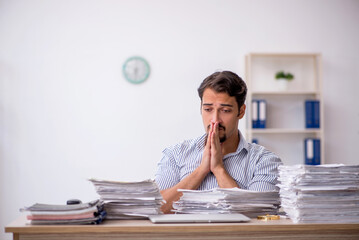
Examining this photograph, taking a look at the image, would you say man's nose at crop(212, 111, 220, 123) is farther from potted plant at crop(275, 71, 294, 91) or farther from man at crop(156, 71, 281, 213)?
potted plant at crop(275, 71, 294, 91)

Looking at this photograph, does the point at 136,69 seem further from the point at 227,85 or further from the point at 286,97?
the point at 227,85

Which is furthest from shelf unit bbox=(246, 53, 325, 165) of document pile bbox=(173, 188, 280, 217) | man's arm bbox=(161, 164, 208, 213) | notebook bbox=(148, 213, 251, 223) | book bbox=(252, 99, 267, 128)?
notebook bbox=(148, 213, 251, 223)

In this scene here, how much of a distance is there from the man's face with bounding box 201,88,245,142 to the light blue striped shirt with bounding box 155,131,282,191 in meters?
0.10

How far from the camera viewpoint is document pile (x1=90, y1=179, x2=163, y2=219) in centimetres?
190

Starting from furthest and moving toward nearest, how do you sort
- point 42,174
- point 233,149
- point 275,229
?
1. point 42,174
2. point 233,149
3. point 275,229

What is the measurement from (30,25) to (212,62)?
1766 millimetres

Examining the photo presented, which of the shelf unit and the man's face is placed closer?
the man's face

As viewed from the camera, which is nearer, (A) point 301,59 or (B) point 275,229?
(B) point 275,229

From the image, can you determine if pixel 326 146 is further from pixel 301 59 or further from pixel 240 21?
pixel 240 21

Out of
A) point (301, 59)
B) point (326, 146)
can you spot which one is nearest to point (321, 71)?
point (301, 59)

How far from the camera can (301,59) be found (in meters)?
5.29

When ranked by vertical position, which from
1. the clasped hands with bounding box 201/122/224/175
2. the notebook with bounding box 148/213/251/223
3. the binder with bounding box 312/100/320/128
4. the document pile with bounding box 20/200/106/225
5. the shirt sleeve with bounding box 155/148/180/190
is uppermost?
the binder with bounding box 312/100/320/128

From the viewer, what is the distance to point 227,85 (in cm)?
263

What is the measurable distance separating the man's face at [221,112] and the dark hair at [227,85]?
0.07ft
